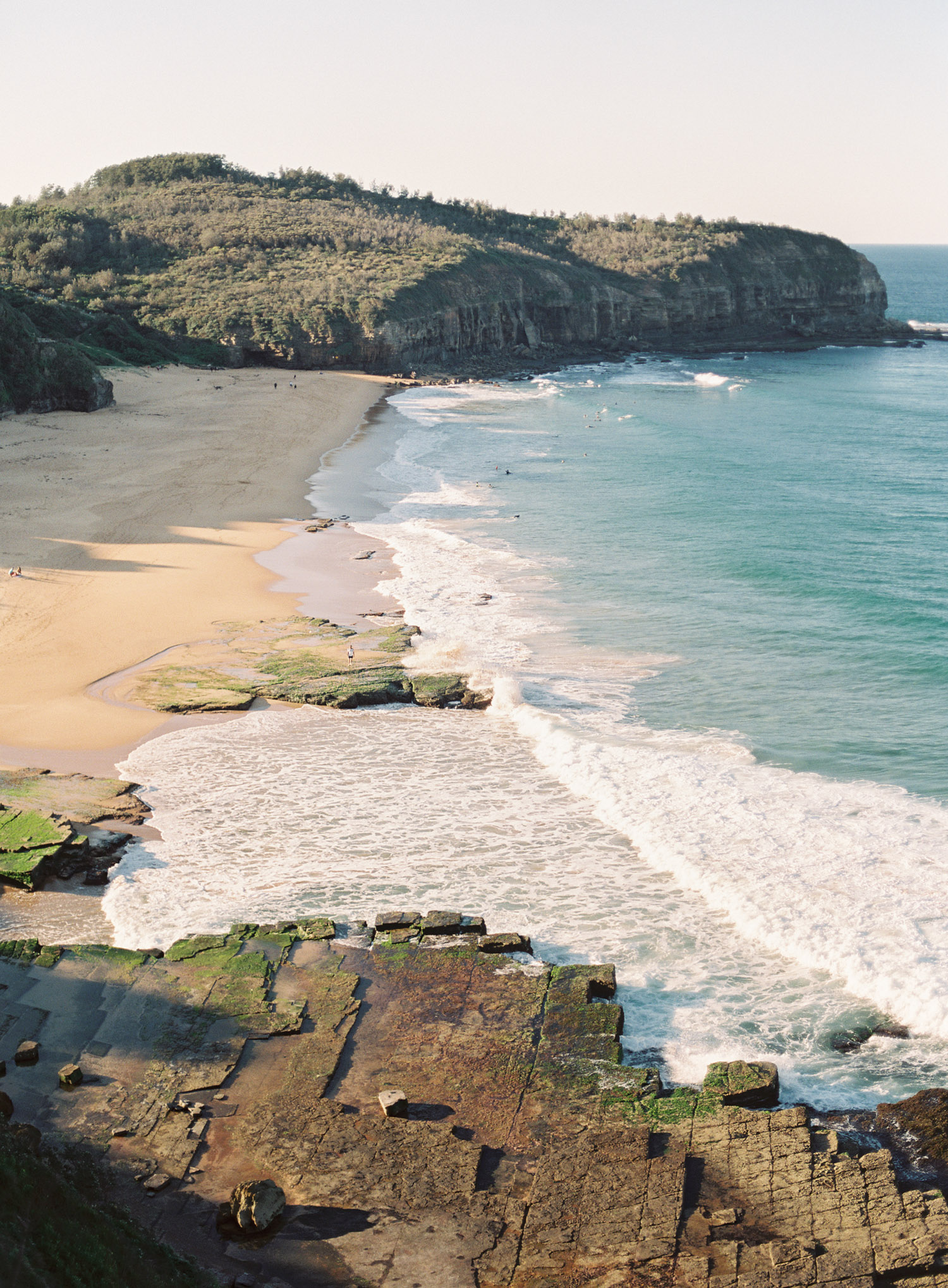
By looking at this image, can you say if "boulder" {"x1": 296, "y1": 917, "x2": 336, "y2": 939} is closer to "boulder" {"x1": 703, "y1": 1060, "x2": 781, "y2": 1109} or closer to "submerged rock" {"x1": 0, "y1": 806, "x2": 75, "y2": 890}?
"submerged rock" {"x1": 0, "y1": 806, "x2": 75, "y2": 890}

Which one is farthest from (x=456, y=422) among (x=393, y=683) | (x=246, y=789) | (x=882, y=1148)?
(x=882, y=1148)

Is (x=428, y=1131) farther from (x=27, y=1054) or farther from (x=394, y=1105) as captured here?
(x=27, y=1054)

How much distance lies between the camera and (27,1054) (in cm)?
936

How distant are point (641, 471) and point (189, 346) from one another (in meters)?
34.5

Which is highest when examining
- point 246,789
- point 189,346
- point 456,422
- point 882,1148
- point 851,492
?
point 189,346

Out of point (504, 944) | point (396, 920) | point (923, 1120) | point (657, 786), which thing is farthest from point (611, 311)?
point (923, 1120)

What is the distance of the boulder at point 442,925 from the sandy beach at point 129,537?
23.8ft

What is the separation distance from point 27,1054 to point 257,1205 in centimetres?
305

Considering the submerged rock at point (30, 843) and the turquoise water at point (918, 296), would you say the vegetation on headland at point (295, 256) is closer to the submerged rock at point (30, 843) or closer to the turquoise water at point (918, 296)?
the turquoise water at point (918, 296)

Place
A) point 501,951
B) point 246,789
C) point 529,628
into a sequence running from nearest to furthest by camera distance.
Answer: point 501,951, point 246,789, point 529,628

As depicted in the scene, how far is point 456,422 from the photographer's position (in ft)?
172

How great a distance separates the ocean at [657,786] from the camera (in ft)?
37.3

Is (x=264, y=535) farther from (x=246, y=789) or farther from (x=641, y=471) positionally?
(x=641, y=471)

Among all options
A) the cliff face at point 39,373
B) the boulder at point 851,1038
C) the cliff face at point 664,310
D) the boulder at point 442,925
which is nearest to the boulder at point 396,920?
the boulder at point 442,925
